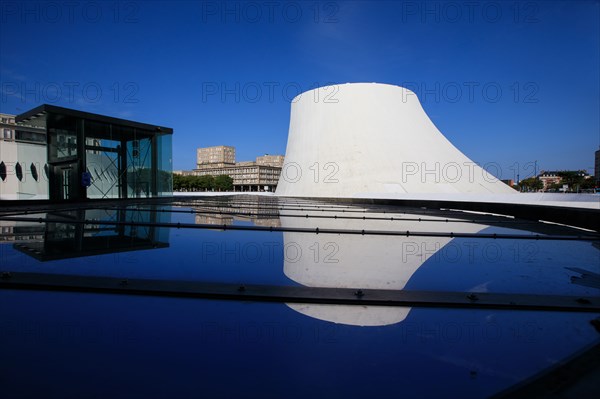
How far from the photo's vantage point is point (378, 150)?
18.2m

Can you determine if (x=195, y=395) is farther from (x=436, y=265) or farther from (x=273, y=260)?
(x=436, y=265)

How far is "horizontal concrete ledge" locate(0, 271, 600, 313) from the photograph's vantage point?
150 cm

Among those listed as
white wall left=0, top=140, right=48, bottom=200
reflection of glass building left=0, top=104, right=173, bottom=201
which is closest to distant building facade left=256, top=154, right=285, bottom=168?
reflection of glass building left=0, top=104, right=173, bottom=201

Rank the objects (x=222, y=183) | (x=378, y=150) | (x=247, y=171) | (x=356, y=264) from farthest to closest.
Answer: (x=247, y=171) < (x=222, y=183) < (x=378, y=150) < (x=356, y=264)

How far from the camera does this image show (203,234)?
12.3ft

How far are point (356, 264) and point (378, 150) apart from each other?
16.5 meters

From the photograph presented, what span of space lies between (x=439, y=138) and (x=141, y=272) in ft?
63.8

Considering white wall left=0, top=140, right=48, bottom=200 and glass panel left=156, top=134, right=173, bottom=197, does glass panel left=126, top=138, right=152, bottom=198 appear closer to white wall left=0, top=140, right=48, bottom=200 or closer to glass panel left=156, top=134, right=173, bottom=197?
glass panel left=156, top=134, right=173, bottom=197

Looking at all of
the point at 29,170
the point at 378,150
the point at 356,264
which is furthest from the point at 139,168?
the point at 356,264

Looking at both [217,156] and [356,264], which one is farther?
[217,156]

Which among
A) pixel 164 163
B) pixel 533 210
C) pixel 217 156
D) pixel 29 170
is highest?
pixel 217 156

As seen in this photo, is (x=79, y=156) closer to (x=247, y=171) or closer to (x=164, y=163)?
(x=164, y=163)

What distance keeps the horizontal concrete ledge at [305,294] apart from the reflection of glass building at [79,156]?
10137 millimetres

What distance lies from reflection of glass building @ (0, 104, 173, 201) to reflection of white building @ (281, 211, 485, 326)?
9783mm
